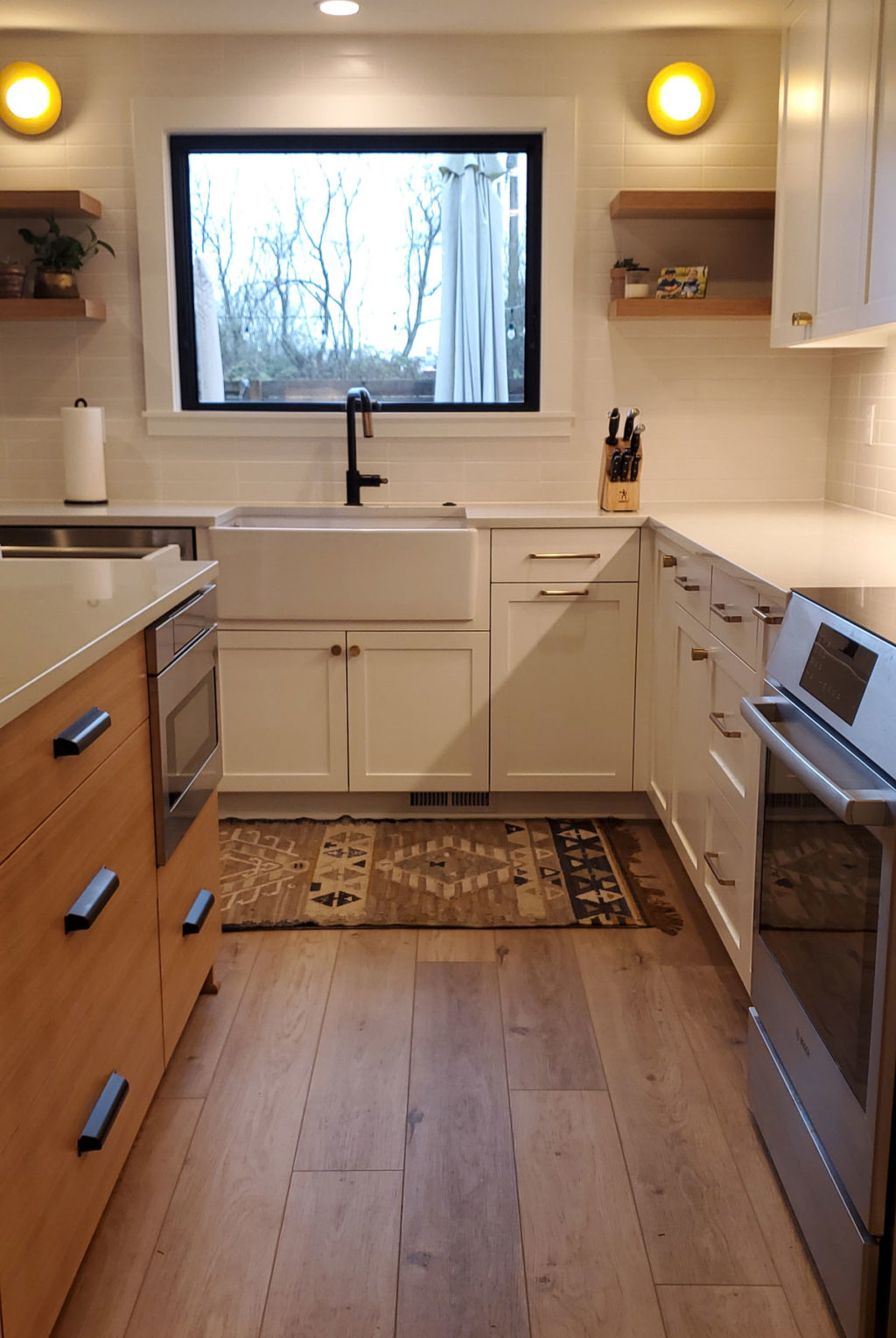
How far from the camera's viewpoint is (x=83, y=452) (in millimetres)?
3812

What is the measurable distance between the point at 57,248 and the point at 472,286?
1313 millimetres

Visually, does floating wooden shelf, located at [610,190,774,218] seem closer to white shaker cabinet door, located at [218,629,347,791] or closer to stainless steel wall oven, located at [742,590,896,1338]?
white shaker cabinet door, located at [218,629,347,791]

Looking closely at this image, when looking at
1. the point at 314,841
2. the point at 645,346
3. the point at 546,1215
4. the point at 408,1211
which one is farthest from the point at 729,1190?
the point at 645,346

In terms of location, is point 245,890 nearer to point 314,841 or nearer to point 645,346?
point 314,841

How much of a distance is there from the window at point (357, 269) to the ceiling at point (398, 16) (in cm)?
32

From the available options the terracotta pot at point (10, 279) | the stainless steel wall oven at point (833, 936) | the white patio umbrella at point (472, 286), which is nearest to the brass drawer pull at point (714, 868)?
the stainless steel wall oven at point (833, 936)

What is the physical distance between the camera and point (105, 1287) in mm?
1702

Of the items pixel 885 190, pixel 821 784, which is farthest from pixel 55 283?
pixel 821 784

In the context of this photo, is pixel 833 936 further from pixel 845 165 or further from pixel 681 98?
pixel 681 98

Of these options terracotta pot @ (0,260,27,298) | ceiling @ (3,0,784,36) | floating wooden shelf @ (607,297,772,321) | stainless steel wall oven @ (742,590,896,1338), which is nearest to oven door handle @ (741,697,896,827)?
stainless steel wall oven @ (742,590,896,1338)

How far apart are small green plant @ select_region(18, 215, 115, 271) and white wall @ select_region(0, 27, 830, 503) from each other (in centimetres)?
8

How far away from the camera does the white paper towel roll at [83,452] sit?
379 cm

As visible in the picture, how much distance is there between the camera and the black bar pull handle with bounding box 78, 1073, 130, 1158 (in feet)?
5.19

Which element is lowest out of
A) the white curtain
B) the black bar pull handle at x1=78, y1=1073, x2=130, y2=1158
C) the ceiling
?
the black bar pull handle at x1=78, y1=1073, x2=130, y2=1158
